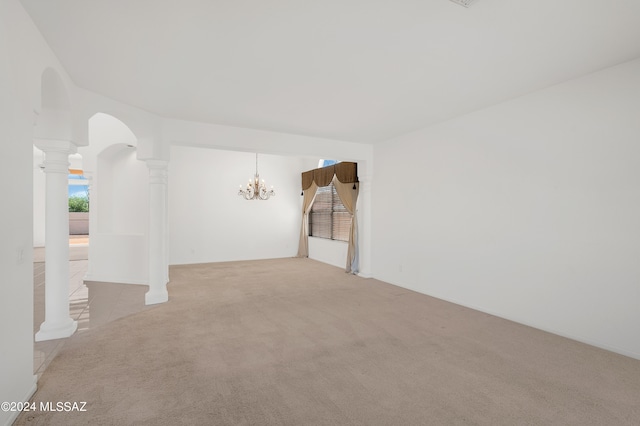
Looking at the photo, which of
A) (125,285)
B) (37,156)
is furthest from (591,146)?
(37,156)

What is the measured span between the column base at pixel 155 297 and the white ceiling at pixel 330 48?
2542mm

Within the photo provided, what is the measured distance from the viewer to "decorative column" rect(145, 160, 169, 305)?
181 inches

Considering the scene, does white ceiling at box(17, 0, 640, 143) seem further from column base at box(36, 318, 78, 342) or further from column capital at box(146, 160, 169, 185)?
column base at box(36, 318, 78, 342)

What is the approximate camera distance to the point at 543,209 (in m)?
3.66

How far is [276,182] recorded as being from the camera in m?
9.20

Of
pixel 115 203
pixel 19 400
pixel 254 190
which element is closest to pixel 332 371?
pixel 19 400

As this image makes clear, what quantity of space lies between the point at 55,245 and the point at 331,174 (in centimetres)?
553

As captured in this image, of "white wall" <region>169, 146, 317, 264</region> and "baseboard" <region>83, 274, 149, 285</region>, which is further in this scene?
"white wall" <region>169, 146, 317, 264</region>

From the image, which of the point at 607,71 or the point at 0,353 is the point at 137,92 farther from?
the point at 607,71

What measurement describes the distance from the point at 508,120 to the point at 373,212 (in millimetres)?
2990

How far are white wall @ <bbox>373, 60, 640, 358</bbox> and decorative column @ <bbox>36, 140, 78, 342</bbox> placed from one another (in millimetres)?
4736

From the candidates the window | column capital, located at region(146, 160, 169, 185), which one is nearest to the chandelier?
the window

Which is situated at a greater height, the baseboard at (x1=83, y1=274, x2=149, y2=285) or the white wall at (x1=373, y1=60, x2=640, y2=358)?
the white wall at (x1=373, y1=60, x2=640, y2=358)

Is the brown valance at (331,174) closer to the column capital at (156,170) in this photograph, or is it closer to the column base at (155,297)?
the column capital at (156,170)
